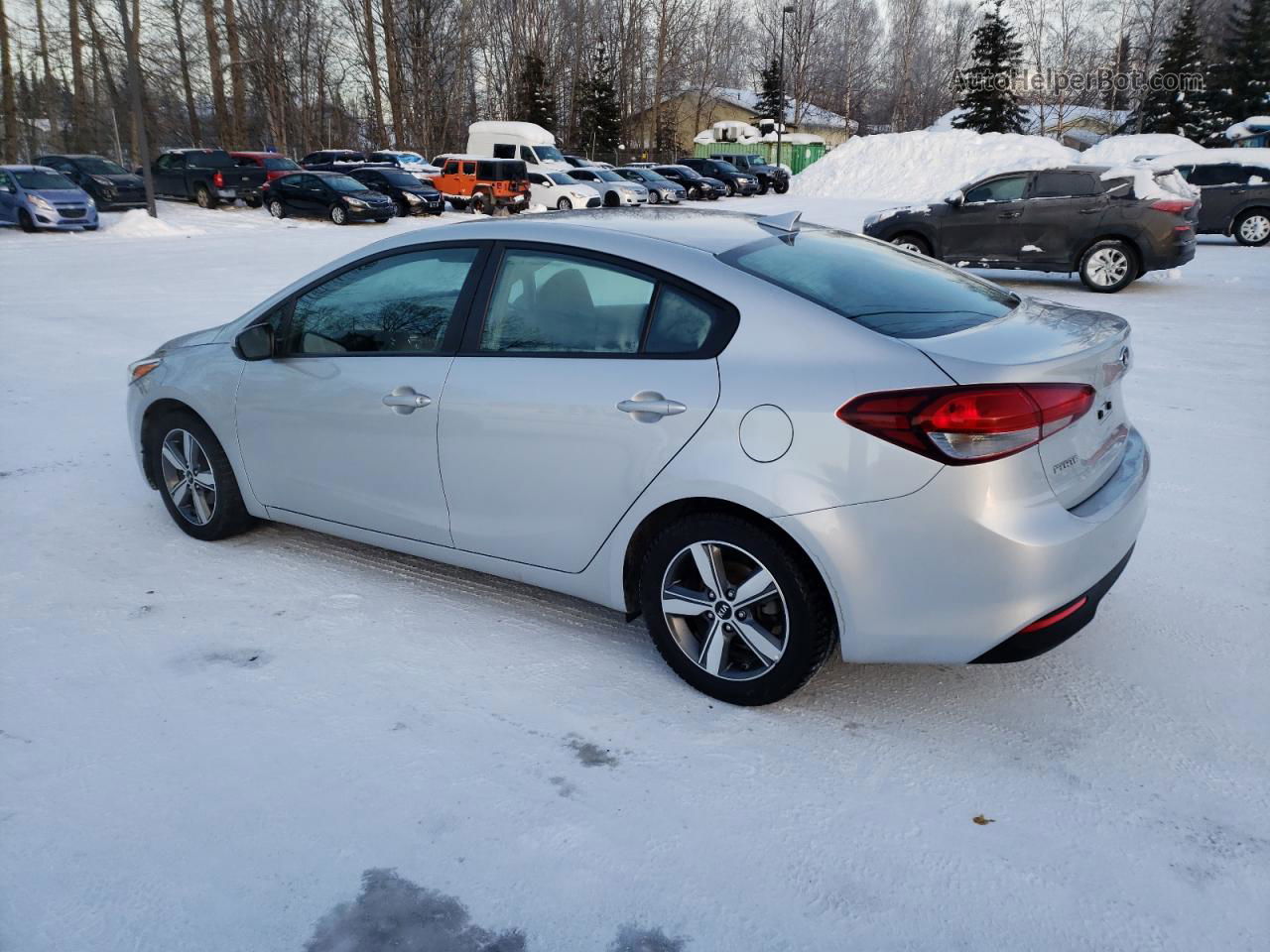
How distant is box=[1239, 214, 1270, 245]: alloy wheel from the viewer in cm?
1842

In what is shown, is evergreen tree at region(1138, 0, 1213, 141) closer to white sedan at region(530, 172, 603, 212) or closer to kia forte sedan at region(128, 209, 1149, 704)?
white sedan at region(530, 172, 603, 212)

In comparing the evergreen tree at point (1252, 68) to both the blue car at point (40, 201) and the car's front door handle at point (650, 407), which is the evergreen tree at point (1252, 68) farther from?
the car's front door handle at point (650, 407)

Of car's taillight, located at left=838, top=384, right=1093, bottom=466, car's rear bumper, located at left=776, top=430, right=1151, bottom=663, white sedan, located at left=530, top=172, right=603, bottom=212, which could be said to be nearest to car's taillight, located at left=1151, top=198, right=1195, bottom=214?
car's rear bumper, located at left=776, top=430, right=1151, bottom=663

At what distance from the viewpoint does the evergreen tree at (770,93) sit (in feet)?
253

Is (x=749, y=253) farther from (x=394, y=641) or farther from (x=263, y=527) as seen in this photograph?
(x=263, y=527)

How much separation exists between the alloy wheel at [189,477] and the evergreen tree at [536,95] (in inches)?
2238

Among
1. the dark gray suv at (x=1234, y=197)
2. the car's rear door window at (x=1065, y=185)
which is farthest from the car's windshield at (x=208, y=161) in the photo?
the dark gray suv at (x=1234, y=197)

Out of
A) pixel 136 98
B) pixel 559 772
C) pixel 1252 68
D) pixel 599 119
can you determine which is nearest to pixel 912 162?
pixel 1252 68

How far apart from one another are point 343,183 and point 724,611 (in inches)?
1023

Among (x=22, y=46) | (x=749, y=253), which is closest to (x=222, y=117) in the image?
(x=22, y=46)

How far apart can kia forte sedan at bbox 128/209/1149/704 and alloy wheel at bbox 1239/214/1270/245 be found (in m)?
18.3

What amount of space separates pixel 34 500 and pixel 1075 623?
4965 mm

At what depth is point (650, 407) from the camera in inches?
122

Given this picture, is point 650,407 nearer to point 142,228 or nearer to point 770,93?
point 142,228
